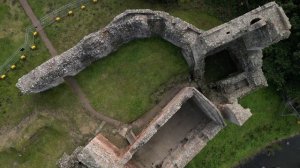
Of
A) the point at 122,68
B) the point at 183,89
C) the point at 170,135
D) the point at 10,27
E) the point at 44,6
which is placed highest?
the point at 44,6

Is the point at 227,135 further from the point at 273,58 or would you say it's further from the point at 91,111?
the point at 91,111

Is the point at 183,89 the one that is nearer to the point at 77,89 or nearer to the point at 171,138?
the point at 171,138

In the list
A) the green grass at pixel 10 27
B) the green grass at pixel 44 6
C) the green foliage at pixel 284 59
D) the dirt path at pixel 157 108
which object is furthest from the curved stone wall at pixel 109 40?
the green foliage at pixel 284 59

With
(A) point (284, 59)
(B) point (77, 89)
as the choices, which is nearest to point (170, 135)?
(B) point (77, 89)

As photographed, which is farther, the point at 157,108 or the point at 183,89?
the point at 157,108

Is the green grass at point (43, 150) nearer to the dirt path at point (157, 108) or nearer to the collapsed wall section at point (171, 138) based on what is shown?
the collapsed wall section at point (171, 138)

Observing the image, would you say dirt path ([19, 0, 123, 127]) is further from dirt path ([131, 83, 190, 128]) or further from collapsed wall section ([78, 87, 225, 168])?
collapsed wall section ([78, 87, 225, 168])
